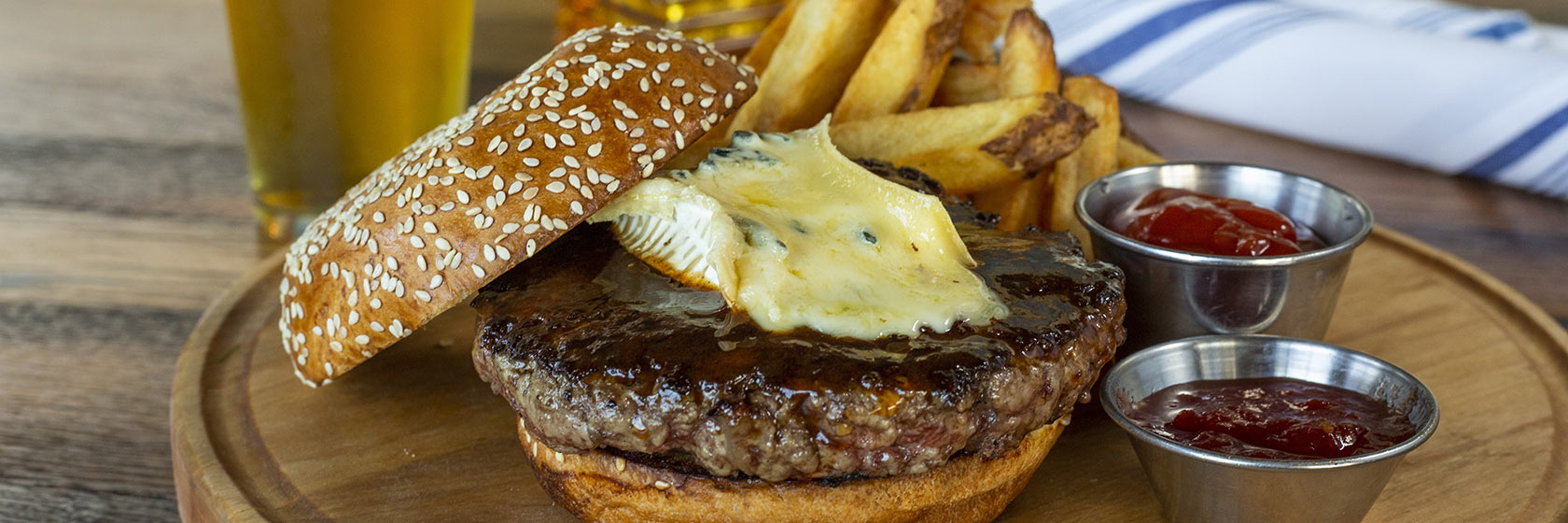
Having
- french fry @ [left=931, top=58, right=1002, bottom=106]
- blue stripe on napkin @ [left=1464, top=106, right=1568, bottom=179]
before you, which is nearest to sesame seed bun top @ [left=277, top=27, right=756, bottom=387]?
french fry @ [left=931, top=58, right=1002, bottom=106]

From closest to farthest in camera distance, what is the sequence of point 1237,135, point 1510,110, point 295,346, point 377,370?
point 295,346, point 377,370, point 1510,110, point 1237,135

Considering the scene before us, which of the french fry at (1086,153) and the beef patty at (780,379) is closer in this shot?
the beef patty at (780,379)

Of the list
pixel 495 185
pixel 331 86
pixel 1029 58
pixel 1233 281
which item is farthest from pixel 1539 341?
pixel 331 86

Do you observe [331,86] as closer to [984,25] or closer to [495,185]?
[495,185]

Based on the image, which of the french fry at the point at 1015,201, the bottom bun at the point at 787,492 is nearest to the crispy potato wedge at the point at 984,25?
the french fry at the point at 1015,201

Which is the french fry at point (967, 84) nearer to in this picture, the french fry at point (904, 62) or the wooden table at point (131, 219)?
the french fry at point (904, 62)

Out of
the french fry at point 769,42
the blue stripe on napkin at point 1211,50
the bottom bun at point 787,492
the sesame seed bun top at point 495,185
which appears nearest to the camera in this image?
the bottom bun at point 787,492

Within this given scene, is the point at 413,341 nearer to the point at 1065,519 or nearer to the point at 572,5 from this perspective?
the point at 1065,519

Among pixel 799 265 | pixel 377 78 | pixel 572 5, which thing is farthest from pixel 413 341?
pixel 572 5
